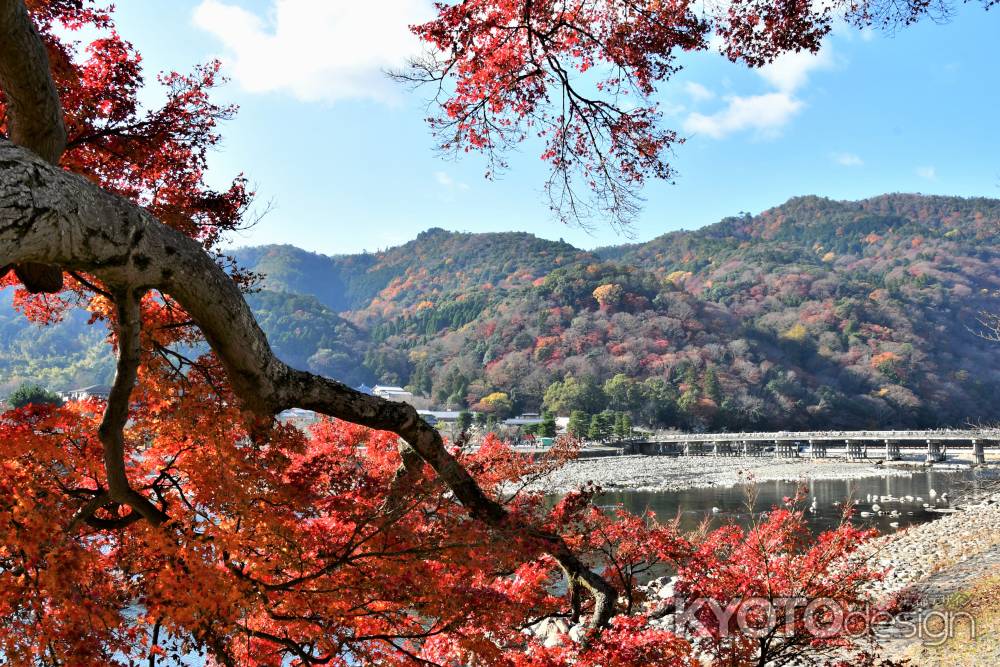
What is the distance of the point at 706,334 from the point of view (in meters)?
59.3

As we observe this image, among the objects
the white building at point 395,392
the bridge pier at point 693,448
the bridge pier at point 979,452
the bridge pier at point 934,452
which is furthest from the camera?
the white building at point 395,392

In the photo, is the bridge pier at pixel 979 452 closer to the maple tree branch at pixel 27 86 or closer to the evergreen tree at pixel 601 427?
the evergreen tree at pixel 601 427

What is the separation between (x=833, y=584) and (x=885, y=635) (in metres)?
3.71

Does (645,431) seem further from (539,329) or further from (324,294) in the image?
(324,294)

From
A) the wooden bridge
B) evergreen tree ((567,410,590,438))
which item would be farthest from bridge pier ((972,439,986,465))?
evergreen tree ((567,410,590,438))

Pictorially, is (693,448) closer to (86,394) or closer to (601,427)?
(601,427)

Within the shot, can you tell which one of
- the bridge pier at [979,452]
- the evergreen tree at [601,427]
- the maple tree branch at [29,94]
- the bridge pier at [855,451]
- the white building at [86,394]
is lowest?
the bridge pier at [855,451]

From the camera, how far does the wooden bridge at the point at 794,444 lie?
3872 centimetres

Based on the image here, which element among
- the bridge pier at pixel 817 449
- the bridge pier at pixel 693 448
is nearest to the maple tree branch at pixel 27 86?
the bridge pier at pixel 693 448

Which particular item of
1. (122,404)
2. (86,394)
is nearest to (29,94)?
(122,404)

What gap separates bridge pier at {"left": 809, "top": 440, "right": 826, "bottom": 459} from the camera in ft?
138

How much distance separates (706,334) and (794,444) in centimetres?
1515

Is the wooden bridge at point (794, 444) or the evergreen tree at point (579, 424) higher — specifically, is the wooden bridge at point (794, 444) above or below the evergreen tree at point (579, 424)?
below

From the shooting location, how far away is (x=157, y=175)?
419 centimetres
